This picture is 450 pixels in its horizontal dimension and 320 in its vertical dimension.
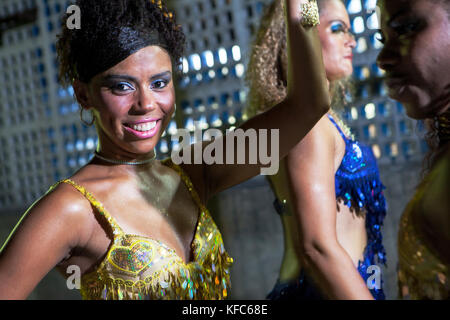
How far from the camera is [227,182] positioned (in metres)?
1.31

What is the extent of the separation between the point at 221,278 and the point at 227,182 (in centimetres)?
24

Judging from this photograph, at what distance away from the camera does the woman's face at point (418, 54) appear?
0.85 m

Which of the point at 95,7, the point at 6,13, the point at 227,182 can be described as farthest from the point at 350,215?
the point at 6,13

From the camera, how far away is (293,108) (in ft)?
3.69

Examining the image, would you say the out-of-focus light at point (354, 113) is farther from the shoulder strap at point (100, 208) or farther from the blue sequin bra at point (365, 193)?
the shoulder strap at point (100, 208)

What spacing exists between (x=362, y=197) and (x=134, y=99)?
0.80m

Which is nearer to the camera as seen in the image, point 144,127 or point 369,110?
point 144,127

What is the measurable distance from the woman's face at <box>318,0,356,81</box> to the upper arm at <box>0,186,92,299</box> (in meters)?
0.86

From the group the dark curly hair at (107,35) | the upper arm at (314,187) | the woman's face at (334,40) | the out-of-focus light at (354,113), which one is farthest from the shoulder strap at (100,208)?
the out-of-focus light at (354,113)

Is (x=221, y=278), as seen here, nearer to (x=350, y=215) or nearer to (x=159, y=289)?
(x=159, y=289)

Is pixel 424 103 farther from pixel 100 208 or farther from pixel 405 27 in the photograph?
pixel 100 208

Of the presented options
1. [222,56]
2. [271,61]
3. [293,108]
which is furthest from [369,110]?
[293,108]

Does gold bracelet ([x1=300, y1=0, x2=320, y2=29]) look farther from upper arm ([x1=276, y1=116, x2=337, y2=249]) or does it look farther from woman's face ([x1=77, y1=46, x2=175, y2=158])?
upper arm ([x1=276, y1=116, x2=337, y2=249])

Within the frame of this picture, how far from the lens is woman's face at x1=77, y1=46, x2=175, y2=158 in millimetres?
1096
